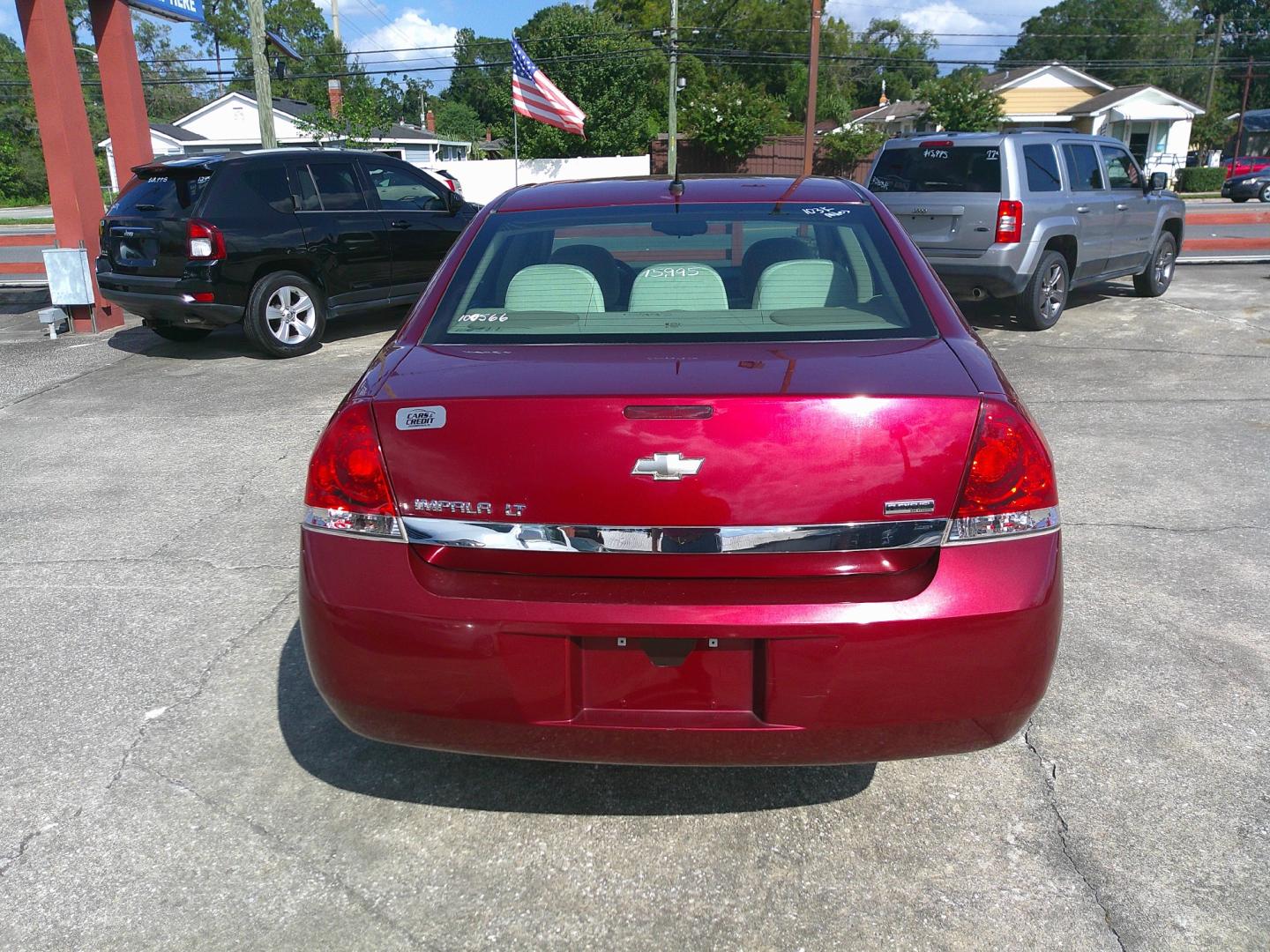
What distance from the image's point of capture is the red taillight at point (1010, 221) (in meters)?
9.37

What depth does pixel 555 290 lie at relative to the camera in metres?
3.05

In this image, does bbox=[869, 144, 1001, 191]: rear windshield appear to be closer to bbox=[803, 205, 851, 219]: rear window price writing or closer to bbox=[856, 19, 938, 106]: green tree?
bbox=[803, 205, 851, 219]: rear window price writing

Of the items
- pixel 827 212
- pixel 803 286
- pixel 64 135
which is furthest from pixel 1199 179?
pixel 803 286

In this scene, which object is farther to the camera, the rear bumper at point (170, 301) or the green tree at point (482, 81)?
the green tree at point (482, 81)

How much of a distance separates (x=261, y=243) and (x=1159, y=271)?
10018 millimetres

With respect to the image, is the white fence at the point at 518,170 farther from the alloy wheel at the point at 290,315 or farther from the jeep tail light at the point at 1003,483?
the jeep tail light at the point at 1003,483

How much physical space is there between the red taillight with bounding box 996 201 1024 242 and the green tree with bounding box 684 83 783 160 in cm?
2586

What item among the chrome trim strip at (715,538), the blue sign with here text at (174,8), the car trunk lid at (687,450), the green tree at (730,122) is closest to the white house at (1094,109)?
the green tree at (730,122)

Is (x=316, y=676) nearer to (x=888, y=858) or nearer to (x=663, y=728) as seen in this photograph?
(x=663, y=728)

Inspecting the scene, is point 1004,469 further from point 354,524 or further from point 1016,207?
point 1016,207

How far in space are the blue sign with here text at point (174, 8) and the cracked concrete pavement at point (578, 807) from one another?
9.83 meters

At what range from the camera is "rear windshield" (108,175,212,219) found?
29.2 ft

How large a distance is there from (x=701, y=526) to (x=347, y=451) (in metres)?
0.86

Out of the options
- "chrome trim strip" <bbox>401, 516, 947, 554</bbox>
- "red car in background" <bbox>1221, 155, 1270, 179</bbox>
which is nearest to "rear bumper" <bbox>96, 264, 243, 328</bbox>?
"chrome trim strip" <bbox>401, 516, 947, 554</bbox>
